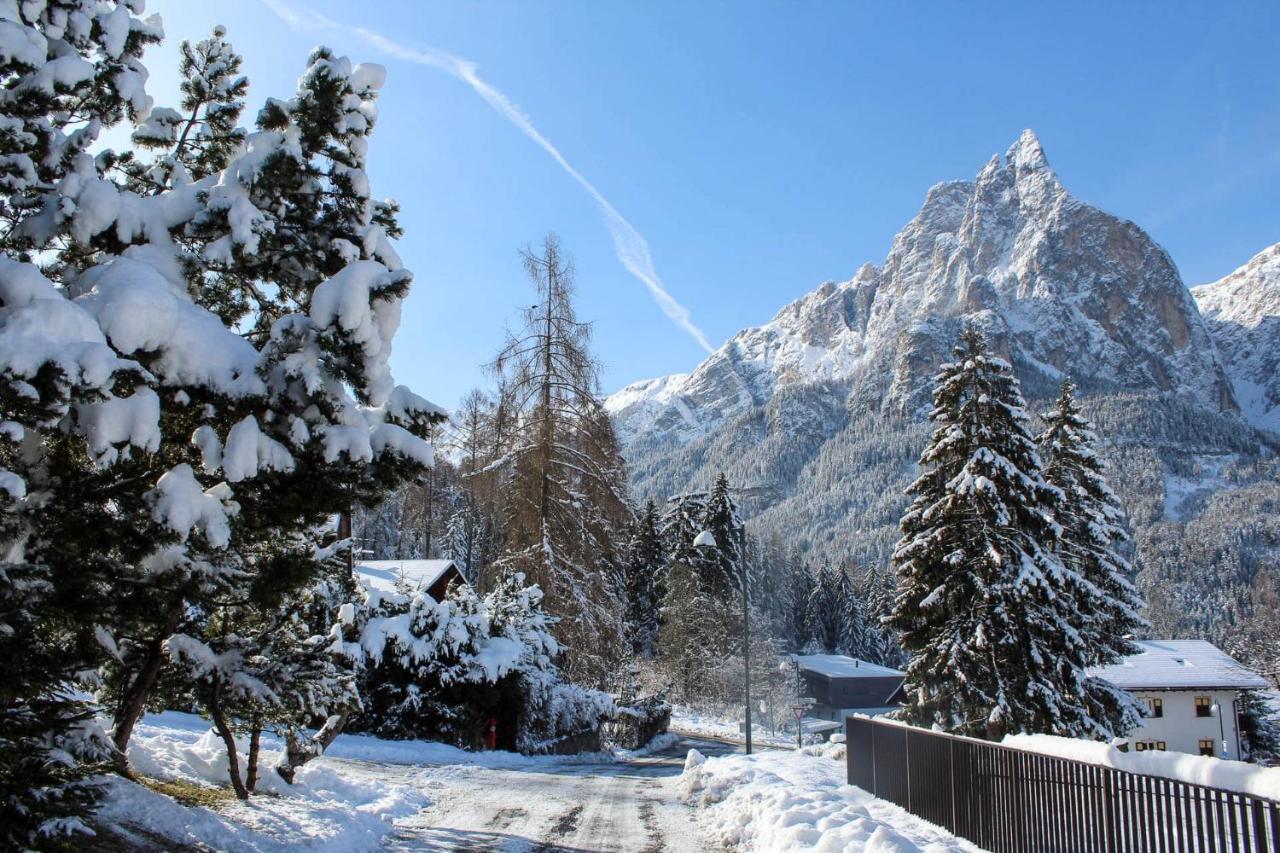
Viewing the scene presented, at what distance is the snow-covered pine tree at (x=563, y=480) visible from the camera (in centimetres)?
2211

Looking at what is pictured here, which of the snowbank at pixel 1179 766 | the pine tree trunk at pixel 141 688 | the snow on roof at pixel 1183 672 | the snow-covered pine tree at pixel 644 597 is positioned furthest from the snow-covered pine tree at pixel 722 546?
the pine tree trunk at pixel 141 688

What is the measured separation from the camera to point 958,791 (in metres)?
10.2

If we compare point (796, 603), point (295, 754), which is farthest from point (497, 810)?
point (796, 603)

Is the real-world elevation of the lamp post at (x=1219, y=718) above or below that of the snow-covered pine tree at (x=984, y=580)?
below

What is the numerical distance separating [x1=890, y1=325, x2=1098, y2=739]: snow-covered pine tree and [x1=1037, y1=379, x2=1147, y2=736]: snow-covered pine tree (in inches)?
137

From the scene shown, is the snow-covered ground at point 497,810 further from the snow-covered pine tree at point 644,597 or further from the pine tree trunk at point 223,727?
the snow-covered pine tree at point 644,597

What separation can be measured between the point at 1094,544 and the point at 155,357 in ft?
89.7

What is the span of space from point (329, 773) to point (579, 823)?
13.2ft

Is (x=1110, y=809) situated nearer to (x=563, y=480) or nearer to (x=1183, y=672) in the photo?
(x=563, y=480)

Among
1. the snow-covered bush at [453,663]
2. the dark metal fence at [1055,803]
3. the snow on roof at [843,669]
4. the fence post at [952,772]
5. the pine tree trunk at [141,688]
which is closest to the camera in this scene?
the dark metal fence at [1055,803]

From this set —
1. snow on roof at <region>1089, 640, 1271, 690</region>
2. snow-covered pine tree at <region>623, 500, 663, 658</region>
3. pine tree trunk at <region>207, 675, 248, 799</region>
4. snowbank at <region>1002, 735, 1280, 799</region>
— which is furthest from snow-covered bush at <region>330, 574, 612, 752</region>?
snow on roof at <region>1089, 640, 1271, 690</region>

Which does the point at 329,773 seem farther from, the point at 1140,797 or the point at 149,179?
the point at 1140,797

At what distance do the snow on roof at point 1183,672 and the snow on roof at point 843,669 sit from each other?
20.7m

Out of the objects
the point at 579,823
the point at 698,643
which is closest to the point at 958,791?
the point at 579,823
